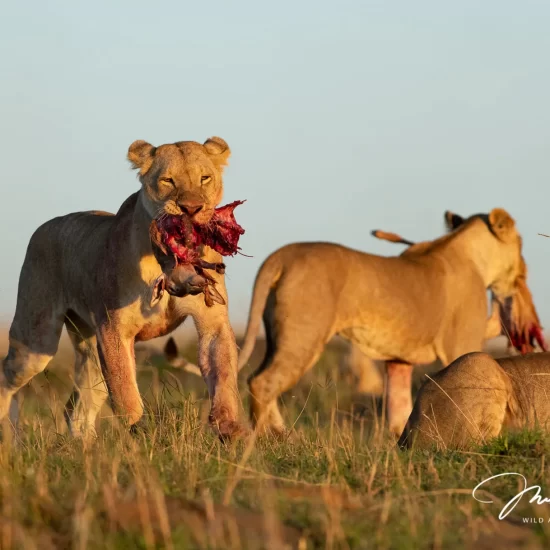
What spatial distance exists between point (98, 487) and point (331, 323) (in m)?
5.57

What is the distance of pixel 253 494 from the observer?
3.43m

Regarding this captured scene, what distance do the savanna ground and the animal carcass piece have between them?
630mm

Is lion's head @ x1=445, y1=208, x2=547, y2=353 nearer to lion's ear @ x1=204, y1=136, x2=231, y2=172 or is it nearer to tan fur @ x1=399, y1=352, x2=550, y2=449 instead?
tan fur @ x1=399, y1=352, x2=550, y2=449

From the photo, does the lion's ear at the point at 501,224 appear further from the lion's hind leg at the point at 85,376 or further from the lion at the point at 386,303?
the lion's hind leg at the point at 85,376

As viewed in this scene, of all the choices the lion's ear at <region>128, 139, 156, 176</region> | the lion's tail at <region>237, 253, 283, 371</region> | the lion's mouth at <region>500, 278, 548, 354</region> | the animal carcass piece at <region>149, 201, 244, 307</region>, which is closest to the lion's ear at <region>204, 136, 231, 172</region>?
the lion's ear at <region>128, 139, 156, 176</region>

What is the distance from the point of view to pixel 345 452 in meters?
4.34

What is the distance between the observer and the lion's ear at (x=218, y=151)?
225 inches

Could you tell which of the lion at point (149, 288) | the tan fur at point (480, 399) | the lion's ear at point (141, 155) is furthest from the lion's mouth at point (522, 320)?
the lion's ear at point (141, 155)

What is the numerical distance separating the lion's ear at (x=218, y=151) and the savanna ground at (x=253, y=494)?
4.81 ft

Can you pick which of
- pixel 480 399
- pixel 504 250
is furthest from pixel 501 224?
pixel 480 399

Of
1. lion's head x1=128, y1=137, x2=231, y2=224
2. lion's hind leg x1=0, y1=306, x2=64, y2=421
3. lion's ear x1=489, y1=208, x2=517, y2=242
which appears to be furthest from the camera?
lion's ear x1=489, y1=208, x2=517, y2=242

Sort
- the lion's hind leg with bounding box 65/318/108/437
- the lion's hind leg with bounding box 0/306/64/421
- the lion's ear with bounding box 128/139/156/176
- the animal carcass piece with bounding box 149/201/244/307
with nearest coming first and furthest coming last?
the animal carcass piece with bounding box 149/201/244/307
the lion's ear with bounding box 128/139/156/176
the lion's hind leg with bounding box 0/306/64/421
the lion's hind leg with bounding box 65/318/108/437

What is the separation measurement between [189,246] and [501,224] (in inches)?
232

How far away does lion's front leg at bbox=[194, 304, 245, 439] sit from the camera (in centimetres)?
532
